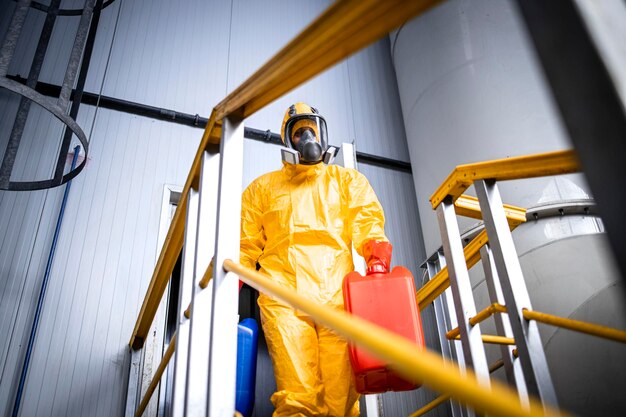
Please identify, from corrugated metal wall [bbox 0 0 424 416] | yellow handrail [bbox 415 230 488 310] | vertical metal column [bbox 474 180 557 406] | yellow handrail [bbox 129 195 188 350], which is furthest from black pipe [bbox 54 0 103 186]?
vertical metal column [bbox 474 180 557 406]

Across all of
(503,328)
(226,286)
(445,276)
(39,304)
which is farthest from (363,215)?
(39,304)

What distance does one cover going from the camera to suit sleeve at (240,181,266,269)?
7.26 ft

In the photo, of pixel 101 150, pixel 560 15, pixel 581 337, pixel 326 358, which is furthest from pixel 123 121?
pixel 560 15

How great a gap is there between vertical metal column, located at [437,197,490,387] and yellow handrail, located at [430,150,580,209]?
7cm

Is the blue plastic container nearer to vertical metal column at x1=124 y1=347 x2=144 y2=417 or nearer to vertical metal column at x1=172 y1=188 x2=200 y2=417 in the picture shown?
vertical metal column at x1=124 y1=347 x2=144 y2=417

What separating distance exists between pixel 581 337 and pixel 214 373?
1665 mm

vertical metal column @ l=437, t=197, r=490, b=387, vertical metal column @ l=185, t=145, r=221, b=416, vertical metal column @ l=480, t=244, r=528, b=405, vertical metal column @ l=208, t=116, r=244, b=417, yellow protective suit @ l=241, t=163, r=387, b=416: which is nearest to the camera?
vertical metal column @ l=208, t=116, r=244, b=417

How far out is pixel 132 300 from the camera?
245 centimetres

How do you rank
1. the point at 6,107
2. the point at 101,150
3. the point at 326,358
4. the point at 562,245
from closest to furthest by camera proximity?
the point at 326,358
the point at 562,245
the point at 6,107
the point at 101,150

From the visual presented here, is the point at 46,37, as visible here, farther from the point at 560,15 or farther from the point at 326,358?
the point at 560,15

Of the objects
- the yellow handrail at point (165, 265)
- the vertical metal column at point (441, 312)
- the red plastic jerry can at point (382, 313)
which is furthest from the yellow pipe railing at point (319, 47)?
the vertical metal column at point (441, 312)

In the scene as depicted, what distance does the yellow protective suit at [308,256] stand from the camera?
5.65 ft

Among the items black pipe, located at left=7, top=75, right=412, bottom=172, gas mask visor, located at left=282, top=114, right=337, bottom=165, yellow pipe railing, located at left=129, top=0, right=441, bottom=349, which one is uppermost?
black pipe, located at left=7, top=75, right=412, bottom=172

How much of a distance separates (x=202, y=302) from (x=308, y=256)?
1.12 m
